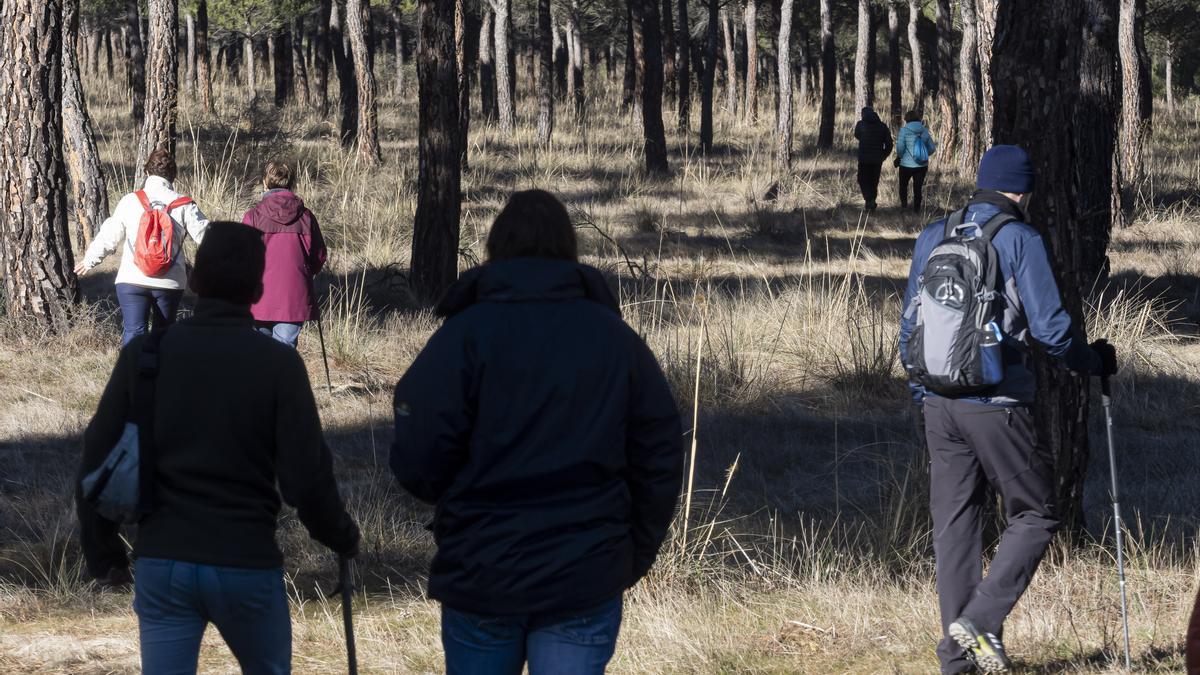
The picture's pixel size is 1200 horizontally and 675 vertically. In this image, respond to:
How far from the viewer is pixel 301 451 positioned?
296cm

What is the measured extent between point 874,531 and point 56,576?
3.52 meters

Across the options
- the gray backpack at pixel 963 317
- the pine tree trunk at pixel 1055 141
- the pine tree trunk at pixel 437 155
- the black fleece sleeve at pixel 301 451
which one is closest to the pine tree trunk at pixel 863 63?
the pine tree trunk at pixel 437 155

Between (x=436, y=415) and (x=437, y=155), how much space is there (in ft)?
29.6

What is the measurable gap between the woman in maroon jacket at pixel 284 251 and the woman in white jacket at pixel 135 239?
39 centimetres

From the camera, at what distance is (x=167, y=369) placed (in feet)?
9.49

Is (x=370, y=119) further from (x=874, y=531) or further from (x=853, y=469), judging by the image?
(x=874, y=531)

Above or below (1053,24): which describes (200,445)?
below

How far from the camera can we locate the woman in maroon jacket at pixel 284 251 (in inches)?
301

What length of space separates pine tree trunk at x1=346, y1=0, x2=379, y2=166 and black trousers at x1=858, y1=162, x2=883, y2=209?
7053 mm

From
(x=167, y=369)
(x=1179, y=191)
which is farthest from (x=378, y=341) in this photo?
(x=1179, y=191)

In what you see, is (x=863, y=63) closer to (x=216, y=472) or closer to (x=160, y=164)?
(x=160, y=164)

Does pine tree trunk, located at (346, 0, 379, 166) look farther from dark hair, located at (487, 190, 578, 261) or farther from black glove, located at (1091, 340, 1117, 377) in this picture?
dark hair, located at (487, 190, 578, 261)

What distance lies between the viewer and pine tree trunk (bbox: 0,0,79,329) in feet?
32.2

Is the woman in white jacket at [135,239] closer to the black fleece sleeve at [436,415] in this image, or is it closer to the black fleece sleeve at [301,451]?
the black fleece sleeve at [301,451]
